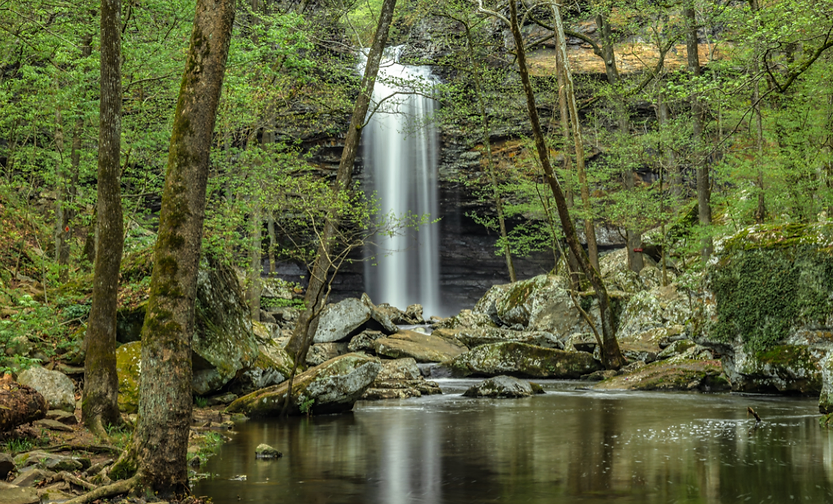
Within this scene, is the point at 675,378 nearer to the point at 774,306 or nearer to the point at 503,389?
the point at 774,306

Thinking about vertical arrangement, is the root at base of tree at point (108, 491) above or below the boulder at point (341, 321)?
below

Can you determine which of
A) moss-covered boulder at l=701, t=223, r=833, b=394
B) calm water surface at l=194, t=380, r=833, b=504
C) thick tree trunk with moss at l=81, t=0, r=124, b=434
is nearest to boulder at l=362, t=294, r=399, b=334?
calm water surface at l=194, t=380, r=833, b=504

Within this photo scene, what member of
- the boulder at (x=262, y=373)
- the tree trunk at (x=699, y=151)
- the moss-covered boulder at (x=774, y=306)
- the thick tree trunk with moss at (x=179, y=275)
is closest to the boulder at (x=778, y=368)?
the moss-covered boulder at (x=774, y=306)

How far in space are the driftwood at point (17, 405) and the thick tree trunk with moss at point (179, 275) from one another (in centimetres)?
196

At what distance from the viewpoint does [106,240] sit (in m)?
6.90

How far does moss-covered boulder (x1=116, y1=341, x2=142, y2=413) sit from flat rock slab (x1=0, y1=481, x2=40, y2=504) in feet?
13.4

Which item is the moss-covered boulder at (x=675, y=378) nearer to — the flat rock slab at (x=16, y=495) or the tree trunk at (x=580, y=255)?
the tree trunk at (x=580, y=255)

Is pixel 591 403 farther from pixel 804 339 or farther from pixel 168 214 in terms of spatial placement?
pixel 168 214

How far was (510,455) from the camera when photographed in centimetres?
733

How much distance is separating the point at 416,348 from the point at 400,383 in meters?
3.71

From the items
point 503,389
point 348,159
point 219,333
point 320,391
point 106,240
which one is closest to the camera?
point 106,240

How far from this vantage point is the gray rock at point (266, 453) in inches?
285

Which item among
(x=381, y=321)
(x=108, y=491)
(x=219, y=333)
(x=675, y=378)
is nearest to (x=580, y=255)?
(x=675, y=378)

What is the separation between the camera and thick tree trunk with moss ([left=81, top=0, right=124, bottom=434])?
22.7 feet
